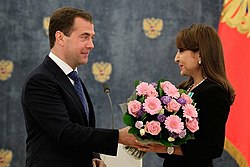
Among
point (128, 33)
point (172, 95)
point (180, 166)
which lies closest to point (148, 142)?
point (172, 95)

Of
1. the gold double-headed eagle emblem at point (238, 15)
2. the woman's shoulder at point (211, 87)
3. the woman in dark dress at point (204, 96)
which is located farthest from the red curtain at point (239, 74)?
the woman's shoulder at point (211, 87)

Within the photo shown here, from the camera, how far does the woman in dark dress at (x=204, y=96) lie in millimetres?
2463

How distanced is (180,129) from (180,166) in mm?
444

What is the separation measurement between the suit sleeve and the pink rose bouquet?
0.62 feet

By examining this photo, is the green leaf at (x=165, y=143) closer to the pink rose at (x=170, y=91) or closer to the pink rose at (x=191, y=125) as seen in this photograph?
the pink rose at (x=191, y=125)

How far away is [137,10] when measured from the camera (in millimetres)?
4680

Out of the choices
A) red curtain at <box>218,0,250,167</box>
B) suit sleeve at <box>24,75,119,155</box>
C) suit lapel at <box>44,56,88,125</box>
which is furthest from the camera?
red curtain at <box>218,0,250,167</box>

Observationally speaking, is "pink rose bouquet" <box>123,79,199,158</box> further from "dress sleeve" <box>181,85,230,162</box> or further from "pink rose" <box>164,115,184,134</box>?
"dress sleeve" <box>181,85,230,162</box>

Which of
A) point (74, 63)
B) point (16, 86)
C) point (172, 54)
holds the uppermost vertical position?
point (74, 63)

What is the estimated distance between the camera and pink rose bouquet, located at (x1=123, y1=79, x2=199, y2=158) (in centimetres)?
220

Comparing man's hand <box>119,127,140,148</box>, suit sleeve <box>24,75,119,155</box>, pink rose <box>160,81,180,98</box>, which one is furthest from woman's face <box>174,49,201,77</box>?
suit sleeve <box>24,75,119,155</box>

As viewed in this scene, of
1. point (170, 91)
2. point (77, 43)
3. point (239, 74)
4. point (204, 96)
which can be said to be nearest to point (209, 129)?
point (204, 96)

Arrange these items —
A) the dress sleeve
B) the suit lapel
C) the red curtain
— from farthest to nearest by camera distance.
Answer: the red curtain
the dress sleeve
the suit lapel

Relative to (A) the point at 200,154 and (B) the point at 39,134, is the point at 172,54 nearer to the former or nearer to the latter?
(A) the point at 200,154
